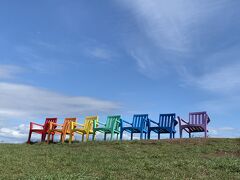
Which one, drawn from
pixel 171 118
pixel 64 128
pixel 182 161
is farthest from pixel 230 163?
pixel 64 128

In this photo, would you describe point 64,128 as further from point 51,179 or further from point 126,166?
point 51,179

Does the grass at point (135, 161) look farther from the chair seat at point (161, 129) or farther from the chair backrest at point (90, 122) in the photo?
the chair backrest at point (90, 122)

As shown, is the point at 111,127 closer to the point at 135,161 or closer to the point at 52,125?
the point at 52,125

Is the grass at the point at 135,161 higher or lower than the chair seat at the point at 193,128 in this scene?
lower

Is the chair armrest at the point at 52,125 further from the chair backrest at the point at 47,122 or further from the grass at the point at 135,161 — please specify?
the grass at the point at 135,161

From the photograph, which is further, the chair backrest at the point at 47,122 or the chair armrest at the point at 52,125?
the chair backrest at the point at 47,122

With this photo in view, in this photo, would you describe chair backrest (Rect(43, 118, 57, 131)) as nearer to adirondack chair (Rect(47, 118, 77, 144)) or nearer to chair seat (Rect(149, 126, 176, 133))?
adirondack chair (Rect(47, 118, 77, 144))

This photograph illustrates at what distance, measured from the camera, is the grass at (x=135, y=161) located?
368 inches

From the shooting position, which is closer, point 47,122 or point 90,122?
point 90,122

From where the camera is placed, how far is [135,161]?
36.2 ft

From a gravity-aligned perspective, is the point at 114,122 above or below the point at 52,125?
above

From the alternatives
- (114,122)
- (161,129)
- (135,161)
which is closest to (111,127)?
(114,122)

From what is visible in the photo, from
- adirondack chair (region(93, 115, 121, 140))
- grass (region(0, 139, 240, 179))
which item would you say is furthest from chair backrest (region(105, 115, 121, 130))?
grass (region(0, 139, 240, 179))

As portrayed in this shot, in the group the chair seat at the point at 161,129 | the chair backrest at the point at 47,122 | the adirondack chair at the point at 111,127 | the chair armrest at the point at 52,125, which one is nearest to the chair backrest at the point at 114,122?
the adirondack chair at the point at 111,127
